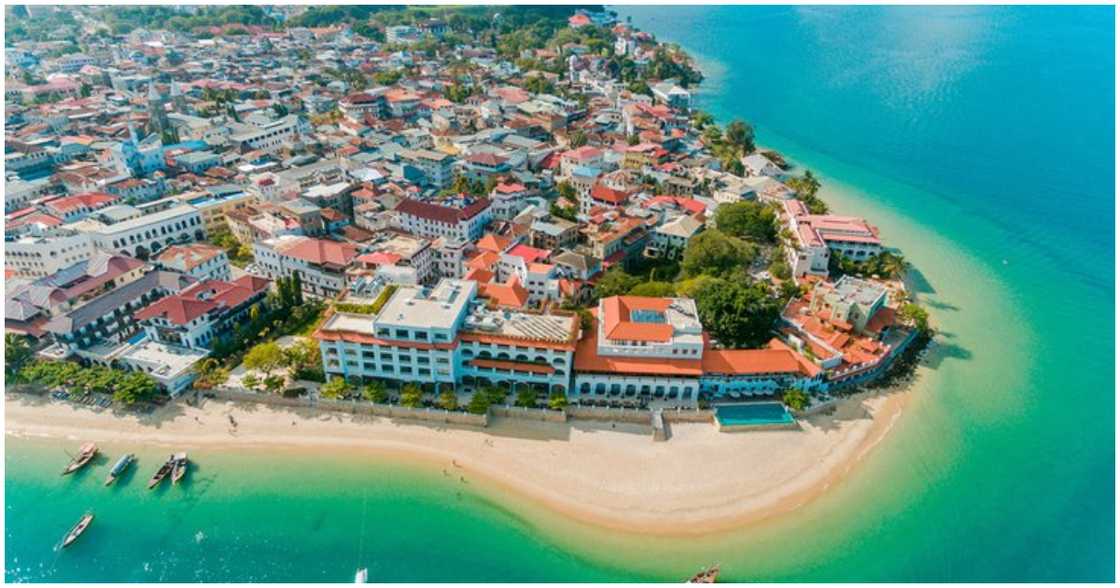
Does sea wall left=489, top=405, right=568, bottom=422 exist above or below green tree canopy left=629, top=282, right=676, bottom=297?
below

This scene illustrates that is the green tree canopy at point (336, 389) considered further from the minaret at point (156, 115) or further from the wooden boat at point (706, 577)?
the minaret at point (156, 115)

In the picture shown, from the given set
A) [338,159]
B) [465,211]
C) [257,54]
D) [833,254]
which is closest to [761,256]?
[833,254]

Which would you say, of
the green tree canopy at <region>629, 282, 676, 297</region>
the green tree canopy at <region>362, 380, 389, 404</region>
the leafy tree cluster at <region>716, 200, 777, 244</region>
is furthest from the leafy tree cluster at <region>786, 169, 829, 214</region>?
the green tree canopy at <region>362, 380, 389, 404</region>

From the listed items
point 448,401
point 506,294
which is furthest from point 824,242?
point 448,401

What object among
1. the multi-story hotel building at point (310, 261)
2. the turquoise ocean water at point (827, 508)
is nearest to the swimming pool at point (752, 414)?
the turquoise ocean water at point (827, 508)

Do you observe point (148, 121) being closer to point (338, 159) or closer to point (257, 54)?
point (338, 159)

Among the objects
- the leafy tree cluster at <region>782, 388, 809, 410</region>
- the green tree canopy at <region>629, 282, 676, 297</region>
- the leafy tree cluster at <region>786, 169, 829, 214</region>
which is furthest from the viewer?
the leafy tree cluster at <region>786, 169, 829, 214</region>

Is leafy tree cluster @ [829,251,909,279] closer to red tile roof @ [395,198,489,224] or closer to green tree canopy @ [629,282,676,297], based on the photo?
green tree canopy @ [629,282,676,297]
